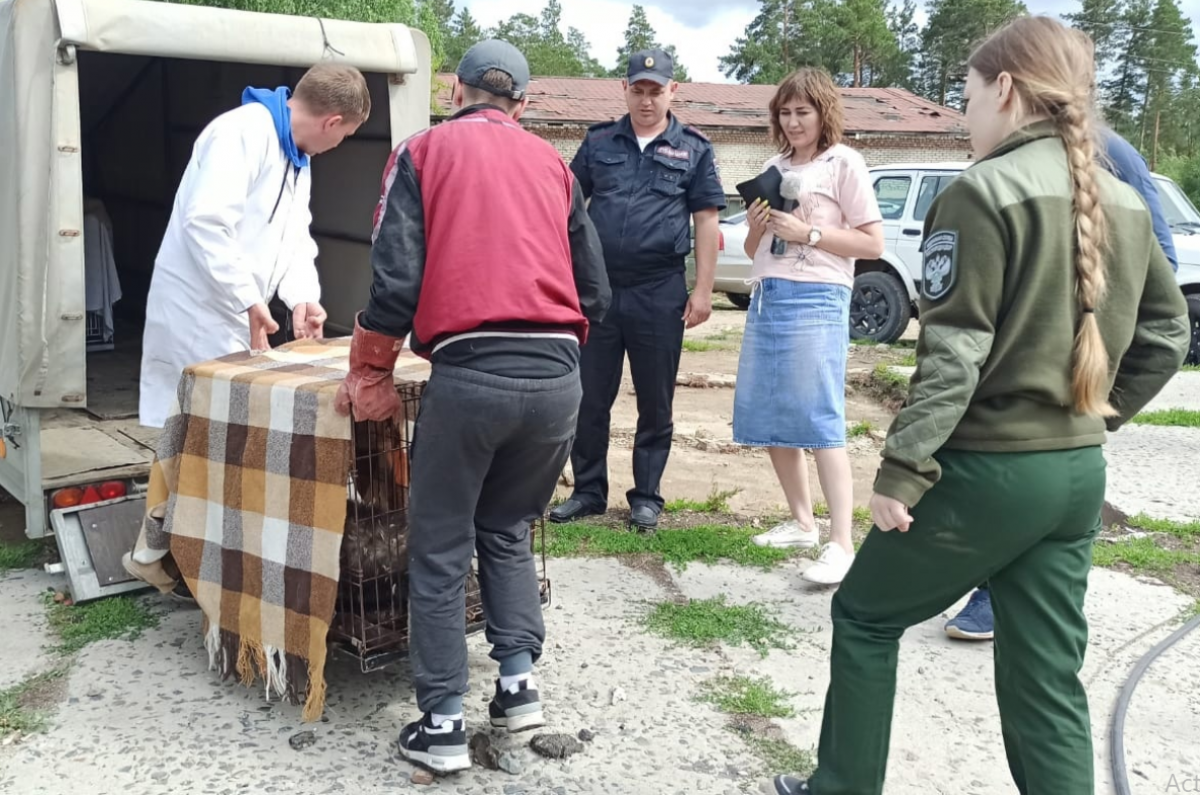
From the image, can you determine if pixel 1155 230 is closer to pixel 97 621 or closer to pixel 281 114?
pixel 281 114

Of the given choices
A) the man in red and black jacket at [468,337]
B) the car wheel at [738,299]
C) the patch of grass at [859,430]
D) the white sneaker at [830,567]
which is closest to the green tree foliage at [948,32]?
the car wheel at [738,299]

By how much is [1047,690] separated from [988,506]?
17.6 inches

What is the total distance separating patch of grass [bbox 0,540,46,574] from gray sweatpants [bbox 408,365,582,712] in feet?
8.45

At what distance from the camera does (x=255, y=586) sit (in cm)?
344

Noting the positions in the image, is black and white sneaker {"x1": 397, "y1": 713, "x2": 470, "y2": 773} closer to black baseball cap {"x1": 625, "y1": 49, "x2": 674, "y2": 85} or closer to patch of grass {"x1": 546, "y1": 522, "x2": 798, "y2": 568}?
patch of grass {"x1": 546, "y1": 522, "x2": 798, "y2": 568}

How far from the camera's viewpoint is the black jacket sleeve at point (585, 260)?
10.6 ft

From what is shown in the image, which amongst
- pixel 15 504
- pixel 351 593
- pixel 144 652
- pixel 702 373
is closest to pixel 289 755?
pixel 351 593

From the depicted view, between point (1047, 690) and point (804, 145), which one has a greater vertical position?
point (804, 145)

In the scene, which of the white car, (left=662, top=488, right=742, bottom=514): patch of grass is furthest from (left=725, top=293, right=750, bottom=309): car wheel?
(left=662, top=488, right=742, bottom=514): patch of grass

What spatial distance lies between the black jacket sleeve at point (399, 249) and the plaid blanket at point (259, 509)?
0.42 metres

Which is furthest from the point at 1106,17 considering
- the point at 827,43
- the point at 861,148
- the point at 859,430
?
the point at 859,430

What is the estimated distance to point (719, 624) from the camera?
13.9 ft

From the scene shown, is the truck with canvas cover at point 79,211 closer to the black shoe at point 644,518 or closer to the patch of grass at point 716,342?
the black shoe at point 644,518

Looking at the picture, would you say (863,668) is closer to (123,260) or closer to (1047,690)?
(1047,690)
